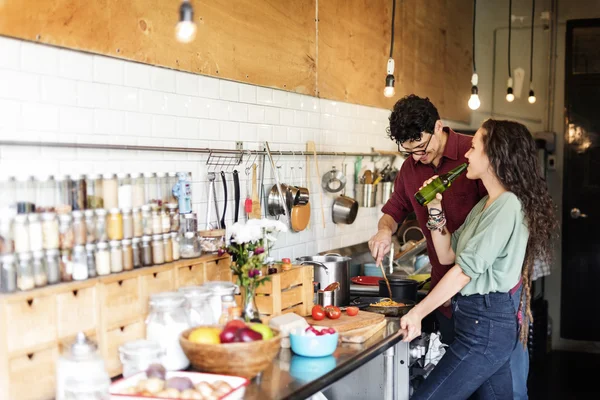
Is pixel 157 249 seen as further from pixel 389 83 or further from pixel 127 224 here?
pixel 389 83

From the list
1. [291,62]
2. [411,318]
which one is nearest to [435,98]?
[291,62]

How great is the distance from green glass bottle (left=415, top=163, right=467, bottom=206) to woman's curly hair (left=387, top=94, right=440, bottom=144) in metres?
0.29

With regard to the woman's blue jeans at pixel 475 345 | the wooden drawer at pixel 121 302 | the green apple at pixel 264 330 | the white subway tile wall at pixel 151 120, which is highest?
the white subway tile wall at pixel 151 120

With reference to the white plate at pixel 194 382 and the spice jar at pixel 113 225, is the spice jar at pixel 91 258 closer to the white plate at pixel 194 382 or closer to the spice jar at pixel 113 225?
the spice jar at pixel 113 225

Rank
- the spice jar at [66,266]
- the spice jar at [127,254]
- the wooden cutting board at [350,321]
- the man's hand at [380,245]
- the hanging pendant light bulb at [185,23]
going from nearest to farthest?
the hanging pendant light bulb at [185,23]
the spice jar at [66,266]
the spice jar at [127,254]
the wooden cutting board at [350,321]
the man's hand at [380,245]

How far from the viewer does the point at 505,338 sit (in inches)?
129

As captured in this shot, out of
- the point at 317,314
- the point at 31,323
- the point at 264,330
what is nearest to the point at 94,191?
the point at 31,323

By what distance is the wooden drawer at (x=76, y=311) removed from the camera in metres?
2.36

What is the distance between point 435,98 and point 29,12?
5081mm

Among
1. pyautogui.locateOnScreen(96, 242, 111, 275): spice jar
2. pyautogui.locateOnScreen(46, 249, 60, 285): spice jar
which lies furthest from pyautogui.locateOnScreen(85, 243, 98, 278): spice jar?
pyautogui.locateOnScreen(46, 249, 60, 285): spice jar

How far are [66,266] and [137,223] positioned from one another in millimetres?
385

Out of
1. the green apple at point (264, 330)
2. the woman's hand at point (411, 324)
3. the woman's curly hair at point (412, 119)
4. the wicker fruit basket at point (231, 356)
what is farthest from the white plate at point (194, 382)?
the woman's curly hair at point (412, 119)

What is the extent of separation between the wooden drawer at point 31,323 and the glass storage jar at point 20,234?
182 millimetres

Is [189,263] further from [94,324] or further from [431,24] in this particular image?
[431,24]
